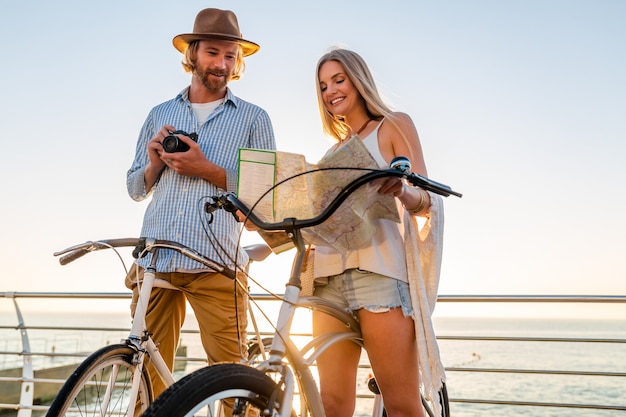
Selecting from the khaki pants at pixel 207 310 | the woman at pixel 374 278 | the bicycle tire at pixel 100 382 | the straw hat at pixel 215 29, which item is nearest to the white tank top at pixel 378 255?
the woman at pixel 374 278

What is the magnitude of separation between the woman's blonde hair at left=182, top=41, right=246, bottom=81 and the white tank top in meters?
0.72

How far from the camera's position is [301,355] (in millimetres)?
1307

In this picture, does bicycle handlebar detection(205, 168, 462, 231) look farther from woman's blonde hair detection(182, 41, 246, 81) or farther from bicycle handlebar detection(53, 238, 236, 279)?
woman's blonde hair detection(182, 41, 246, 81)

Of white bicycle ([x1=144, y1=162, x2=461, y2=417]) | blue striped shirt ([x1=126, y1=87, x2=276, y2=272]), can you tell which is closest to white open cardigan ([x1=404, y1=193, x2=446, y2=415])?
white bicycle ([x1=144, y1=162, x2=461, y2=417])

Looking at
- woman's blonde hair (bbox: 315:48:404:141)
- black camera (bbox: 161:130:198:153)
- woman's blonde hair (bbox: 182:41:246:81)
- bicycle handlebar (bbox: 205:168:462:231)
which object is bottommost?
bicycle handlebar (bbox: 205:168:462:231)

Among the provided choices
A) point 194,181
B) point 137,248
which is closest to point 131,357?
point 137,248

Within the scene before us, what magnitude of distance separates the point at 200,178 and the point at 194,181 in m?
0.02

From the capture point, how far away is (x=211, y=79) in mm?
2109

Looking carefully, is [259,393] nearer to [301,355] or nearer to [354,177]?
[301,355]

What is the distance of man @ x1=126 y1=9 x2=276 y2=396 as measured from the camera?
6.36 feet

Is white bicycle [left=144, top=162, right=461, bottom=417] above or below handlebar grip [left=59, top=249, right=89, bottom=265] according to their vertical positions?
below

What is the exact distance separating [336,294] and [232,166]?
620 millimetres

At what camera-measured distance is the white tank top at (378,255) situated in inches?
65.7

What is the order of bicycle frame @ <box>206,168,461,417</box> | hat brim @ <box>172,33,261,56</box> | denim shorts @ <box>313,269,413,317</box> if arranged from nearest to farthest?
bicycle frame @ <box>206,168,461,417</box> → denim shorts @ <box>313,269,413,317</box> → hat brim @ <box>172,33,261,56</box>
